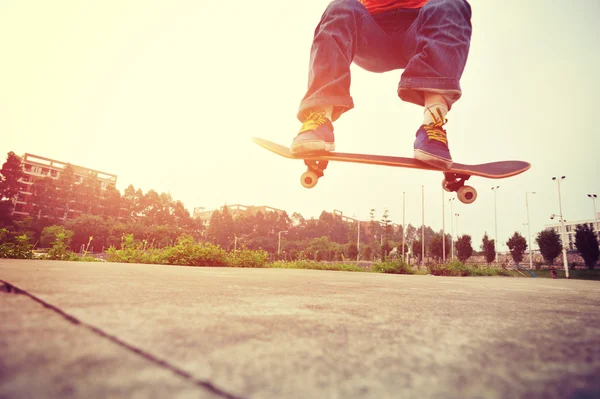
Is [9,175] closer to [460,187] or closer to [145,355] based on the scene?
[460,187]

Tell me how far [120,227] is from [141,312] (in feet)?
113

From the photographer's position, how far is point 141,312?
0.46m

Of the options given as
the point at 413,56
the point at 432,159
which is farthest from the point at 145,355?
the point at 413,56

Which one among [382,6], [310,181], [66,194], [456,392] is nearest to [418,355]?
[456,392]

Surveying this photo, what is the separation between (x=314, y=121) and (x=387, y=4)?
1.22 m

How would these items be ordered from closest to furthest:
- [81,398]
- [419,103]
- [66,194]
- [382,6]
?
[81,398] < [419,103] < [382,6] < [66,194]

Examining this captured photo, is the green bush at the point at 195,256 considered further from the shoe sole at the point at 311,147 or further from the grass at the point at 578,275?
the grass at the point at 578,275

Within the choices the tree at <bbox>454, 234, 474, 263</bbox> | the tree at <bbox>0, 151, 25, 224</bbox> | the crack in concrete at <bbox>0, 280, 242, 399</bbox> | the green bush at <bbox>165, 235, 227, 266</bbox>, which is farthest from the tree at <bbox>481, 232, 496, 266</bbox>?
the tree at <bbox>0, 151, 25, 224</bbox>

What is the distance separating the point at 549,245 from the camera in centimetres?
2702

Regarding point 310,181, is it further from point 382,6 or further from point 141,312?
point 141,312

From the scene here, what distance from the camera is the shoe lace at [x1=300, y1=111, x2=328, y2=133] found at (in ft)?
7.09

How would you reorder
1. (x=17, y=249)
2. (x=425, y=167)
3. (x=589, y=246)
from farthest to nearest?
(x=589, y=246)
(x=17, y=249)
(x=425, y=167)

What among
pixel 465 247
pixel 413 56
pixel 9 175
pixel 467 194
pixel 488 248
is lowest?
pixel 467 194

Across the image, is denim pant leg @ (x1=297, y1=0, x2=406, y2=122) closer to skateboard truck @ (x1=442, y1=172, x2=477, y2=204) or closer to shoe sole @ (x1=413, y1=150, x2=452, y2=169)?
shoe sole @ (x1=413, y1=150, x2=452, y2=169)
